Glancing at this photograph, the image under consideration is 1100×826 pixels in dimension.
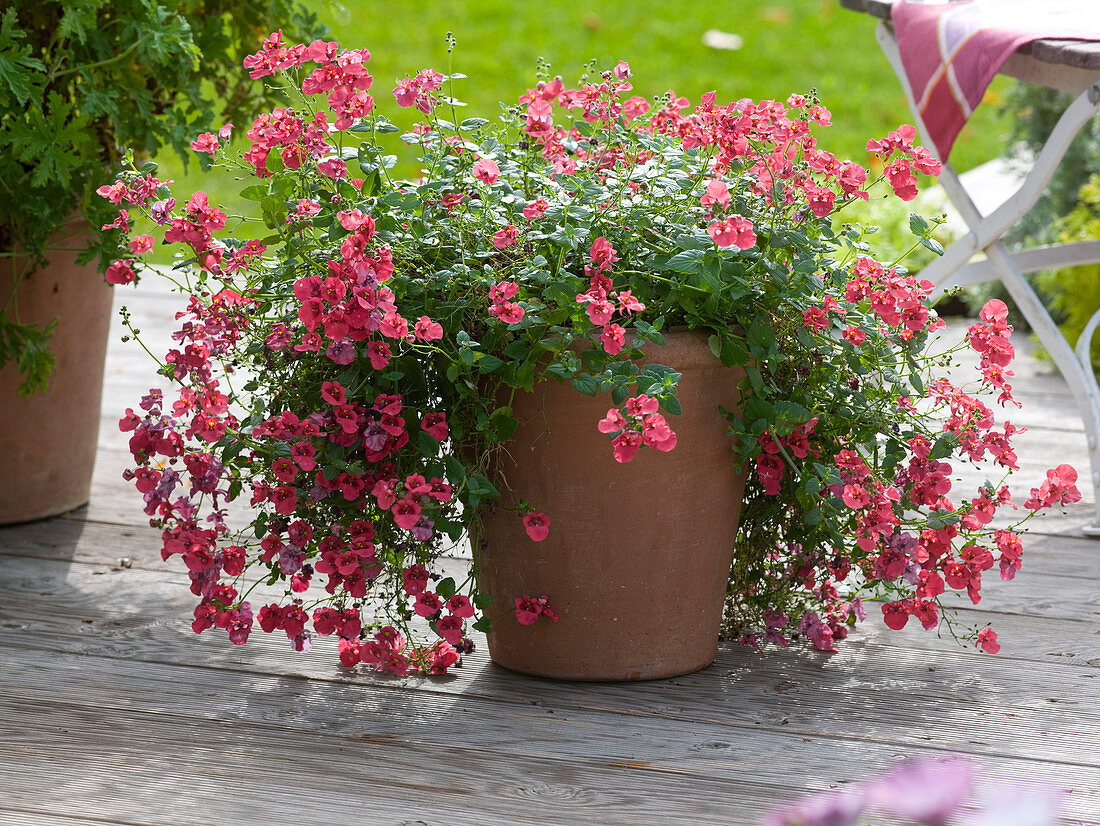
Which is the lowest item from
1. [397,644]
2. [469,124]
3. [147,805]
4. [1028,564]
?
[147,805]

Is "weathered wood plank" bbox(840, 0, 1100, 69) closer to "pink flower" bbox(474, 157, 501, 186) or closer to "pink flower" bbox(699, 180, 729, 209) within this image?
"pink flower" bbox(699, 180, 729, 209)

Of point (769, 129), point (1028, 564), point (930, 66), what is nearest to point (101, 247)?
point (769, 129)

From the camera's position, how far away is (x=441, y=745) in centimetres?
148

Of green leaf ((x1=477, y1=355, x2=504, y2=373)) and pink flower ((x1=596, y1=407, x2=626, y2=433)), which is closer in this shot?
pink flower ((x1=596, y1=407, x2=626, y2=433))

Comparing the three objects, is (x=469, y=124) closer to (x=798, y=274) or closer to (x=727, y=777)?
(x=798, y=274)

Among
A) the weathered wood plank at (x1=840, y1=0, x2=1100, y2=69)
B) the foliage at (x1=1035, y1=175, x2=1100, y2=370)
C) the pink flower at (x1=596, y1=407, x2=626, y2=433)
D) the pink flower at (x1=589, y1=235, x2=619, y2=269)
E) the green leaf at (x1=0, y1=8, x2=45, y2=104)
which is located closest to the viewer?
the pink flower at (x1=596, y1=407, x2=626, y2=433)

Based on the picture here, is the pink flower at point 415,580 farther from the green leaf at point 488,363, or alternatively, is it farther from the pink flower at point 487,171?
the pink flower at point 487,171

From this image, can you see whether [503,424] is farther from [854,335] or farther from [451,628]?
[854,335]

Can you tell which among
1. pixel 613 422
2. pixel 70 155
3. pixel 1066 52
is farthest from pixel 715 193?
pixel 70 155

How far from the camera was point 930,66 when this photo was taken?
87.8 inches

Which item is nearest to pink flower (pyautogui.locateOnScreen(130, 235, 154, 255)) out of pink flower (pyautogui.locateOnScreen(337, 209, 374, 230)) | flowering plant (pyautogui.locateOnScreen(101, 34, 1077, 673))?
flowering plant (pyautogui.locateOnScreen(101, 34, 1077, 673))

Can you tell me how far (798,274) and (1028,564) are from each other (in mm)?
908

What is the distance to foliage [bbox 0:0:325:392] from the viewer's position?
1.87 meters

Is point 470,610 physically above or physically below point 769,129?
below
